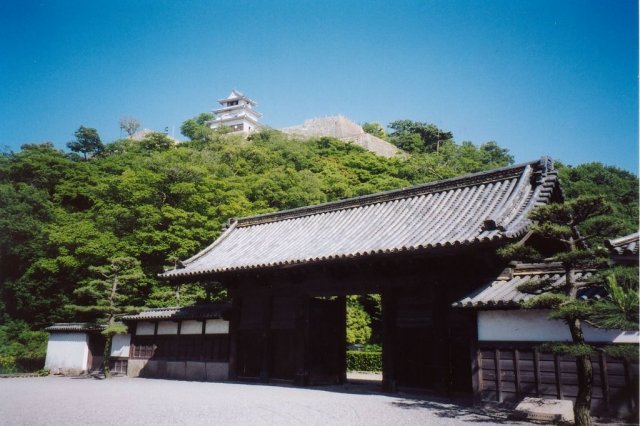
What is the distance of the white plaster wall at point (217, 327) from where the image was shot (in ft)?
54.9

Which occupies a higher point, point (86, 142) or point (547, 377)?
point (86, 142)

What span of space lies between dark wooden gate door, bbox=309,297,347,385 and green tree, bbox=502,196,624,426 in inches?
324

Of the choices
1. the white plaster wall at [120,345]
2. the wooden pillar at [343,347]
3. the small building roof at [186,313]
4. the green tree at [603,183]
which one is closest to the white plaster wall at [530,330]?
the wooden pillar at [343,347]

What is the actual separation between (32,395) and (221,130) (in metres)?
47.5

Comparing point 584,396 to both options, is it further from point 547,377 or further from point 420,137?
point 420,137

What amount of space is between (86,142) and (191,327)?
5269 centimetres

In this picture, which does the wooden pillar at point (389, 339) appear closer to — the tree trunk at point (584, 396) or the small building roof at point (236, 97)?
the tree trunk at point (584, 396)

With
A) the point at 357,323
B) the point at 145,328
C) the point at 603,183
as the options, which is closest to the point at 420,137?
the point at 603,183

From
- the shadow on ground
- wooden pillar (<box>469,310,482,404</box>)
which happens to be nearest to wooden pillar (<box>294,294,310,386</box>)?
the shadow on ground

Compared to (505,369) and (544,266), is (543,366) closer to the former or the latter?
(505,369)

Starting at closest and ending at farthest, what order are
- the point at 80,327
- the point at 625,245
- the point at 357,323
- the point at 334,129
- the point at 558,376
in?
1. the point at 625,245
2. the point at 558,376
3. the point at 80,327
4. the point at 357,323
5. the point at 334,129

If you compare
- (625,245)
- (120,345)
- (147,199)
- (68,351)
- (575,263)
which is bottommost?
(68,351)

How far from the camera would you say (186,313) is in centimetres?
1770

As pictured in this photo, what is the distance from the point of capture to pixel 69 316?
32.7 m
